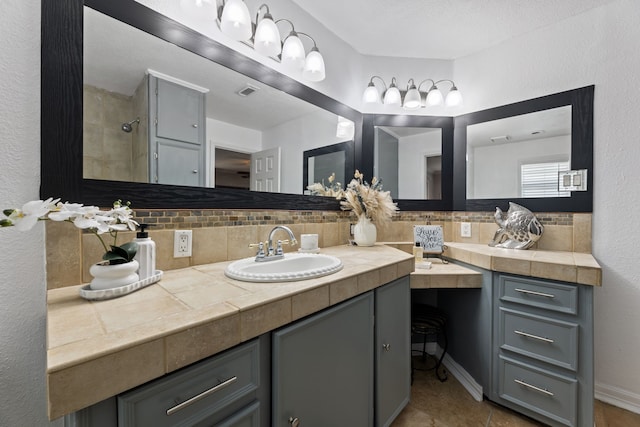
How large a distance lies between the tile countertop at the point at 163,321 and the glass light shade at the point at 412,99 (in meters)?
1.45

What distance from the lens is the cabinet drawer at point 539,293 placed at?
130 centimetres

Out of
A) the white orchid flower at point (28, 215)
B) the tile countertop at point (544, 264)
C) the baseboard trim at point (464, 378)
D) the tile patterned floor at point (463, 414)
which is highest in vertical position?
the white orchid flower at point (28, 215)

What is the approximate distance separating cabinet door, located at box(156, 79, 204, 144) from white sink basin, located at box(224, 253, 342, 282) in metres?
0.60

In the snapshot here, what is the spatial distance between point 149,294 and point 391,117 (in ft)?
6.66

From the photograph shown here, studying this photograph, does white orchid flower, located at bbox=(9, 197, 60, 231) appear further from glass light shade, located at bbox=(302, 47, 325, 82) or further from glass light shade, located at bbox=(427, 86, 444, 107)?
glass light shade, located at bbox=(427, 86, 444, 107)

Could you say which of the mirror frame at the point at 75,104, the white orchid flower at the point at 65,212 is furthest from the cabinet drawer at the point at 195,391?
the mirror frame at the point at 75,104

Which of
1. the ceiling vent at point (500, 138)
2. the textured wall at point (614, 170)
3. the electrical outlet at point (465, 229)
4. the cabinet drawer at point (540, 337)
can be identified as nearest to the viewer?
the cabinet drawer at point (540, 337)

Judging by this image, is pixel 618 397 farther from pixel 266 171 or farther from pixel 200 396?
pixel 266 171

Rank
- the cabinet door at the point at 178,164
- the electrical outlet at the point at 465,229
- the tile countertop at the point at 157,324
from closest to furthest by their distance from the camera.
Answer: the tile countertop at the point at 157,324 → the cabinet door at the point at 178,164 → the electrical outlet at the point at 465,229

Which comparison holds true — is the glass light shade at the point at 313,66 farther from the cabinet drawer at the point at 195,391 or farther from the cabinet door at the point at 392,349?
the cabinet drawer at the point at 195,391

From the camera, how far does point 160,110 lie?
1.08 metres

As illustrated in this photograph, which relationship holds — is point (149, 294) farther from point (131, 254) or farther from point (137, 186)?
point (137, 186)

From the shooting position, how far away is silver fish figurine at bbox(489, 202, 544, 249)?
1.73 m

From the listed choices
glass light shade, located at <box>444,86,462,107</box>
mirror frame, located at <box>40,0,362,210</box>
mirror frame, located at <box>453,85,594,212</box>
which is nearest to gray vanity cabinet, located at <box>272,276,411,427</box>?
mirror frame, located at <box>40,0,362,210</box>
